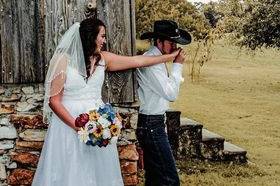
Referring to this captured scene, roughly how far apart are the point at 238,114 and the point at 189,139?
6.09 metres

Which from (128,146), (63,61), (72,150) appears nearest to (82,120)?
(72,150)

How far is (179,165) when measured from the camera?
897 cm

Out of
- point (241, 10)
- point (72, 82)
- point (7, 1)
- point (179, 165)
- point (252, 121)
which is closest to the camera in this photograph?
point (72, 82)

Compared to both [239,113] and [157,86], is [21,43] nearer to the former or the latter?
[157,86]

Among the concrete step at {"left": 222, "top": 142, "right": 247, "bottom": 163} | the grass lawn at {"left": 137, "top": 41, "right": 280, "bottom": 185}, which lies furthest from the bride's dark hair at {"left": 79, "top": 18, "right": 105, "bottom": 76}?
the concrete step at {"left": 222, "top": 142, "right": 247, "bottom": 163}

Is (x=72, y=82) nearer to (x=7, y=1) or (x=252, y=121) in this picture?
(x=7, y=1)

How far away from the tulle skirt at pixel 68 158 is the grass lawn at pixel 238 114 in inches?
111

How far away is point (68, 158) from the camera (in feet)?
17.9

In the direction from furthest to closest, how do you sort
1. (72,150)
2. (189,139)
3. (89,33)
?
(189,139) → (72,150) → (89,33)

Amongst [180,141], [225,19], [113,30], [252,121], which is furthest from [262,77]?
[113,30]

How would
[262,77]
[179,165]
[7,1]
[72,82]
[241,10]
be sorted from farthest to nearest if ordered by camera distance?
[262,77], [241,10], [179,165], [7,1], [72,82]

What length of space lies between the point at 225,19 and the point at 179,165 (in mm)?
15422

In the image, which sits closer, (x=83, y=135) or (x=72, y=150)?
(x=83, y=135)

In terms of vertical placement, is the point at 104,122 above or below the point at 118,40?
below
